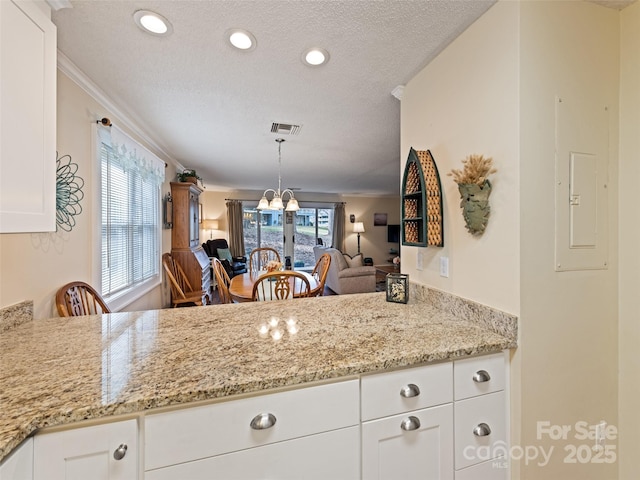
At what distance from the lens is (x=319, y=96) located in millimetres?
2064

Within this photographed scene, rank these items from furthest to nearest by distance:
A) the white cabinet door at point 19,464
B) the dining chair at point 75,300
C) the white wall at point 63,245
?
the dining chair at point 75,300 < the white wall at point 63,245 < the white cabinet door at point 19,464

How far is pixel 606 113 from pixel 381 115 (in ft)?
4.87

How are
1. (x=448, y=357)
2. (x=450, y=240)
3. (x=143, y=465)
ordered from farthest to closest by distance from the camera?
(x=450, y=240)
(x=448, y=357)
(x=143, y=465)

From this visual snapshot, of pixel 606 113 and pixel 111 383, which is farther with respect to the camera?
pixel 606 113

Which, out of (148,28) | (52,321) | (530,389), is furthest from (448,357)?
(148,28)

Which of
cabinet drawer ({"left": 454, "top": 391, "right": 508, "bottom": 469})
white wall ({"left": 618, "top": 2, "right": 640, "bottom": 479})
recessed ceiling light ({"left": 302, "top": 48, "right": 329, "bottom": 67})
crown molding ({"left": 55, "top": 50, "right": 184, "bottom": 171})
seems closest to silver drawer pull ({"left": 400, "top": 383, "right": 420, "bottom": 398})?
cabinet drawer ({"left": 454, "top": 391, "right": 508, "bottom": 469})

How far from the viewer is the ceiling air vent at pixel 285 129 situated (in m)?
2.66

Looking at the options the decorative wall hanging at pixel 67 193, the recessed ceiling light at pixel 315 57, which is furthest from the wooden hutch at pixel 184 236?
the recessed ceiling light at pixel 315 57

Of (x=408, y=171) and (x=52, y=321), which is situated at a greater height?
(x=408, y=171)

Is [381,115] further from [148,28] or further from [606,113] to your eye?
[148,28]

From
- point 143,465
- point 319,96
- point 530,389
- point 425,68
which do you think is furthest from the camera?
point 319,96

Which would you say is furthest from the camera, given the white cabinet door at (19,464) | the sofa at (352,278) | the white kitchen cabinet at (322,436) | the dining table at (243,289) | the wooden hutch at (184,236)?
the sofa at (352,278)

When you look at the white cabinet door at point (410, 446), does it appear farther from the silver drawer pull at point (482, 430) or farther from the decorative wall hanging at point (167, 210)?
the decorative wall hanging at point (167, 210)

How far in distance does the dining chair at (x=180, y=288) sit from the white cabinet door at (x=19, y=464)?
2.81 metres
